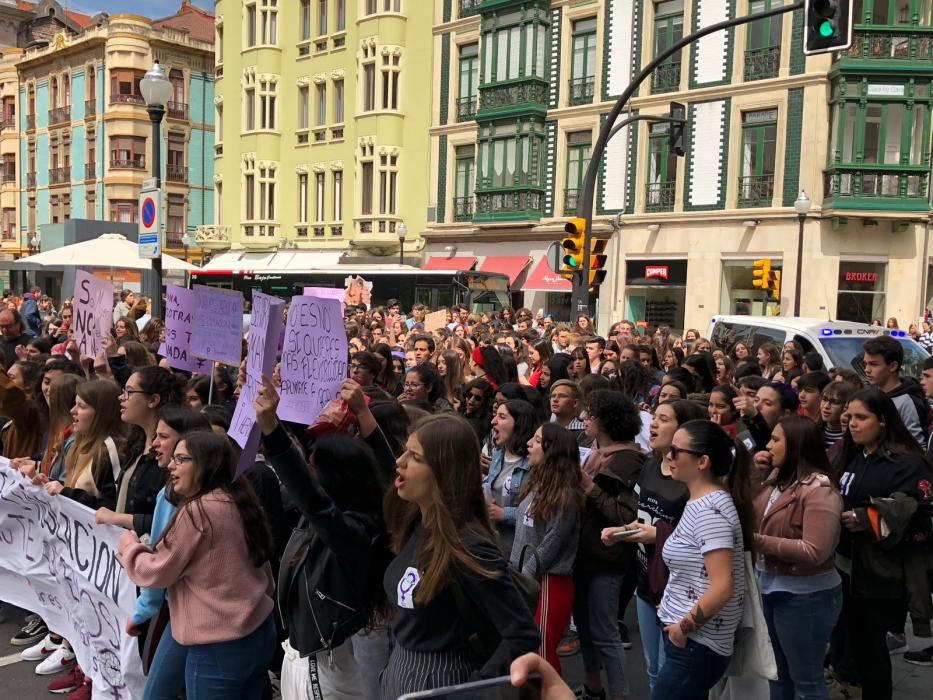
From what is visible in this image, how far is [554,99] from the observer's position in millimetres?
29781

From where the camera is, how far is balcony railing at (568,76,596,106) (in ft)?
93.9

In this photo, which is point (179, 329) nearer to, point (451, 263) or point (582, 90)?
point (582, 90)

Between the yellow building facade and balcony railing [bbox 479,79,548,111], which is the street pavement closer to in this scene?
the yellow building facade

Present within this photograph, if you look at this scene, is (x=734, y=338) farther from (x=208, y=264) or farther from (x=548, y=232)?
(x=208, y=264)

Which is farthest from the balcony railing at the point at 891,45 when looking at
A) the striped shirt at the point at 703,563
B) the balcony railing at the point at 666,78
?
the striped shirt at the point at 703,563

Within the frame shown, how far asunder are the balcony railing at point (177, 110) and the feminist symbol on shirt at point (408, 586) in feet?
173

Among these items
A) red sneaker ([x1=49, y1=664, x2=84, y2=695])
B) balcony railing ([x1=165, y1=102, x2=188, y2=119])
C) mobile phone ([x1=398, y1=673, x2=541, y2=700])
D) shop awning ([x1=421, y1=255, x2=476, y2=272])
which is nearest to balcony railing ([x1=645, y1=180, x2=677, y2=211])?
shop awning ([x1=421, y1=255, x2=476, y2=272])

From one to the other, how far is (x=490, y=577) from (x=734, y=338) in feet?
33.9

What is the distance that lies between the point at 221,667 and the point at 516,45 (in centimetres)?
2894

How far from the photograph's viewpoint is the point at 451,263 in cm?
3247

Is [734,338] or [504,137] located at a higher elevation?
[504,137]

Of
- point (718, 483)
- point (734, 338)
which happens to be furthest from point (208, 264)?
point (718, 483)

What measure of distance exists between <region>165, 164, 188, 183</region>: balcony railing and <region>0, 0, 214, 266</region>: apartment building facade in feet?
0.20

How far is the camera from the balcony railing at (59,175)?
52844mm
